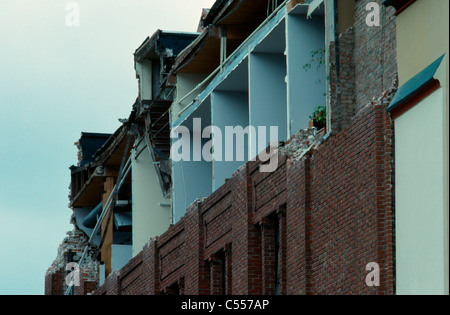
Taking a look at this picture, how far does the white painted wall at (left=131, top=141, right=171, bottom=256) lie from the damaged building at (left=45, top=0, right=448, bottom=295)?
0.05 metres

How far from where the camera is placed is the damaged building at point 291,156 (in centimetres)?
2116

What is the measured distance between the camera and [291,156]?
26.7 metres

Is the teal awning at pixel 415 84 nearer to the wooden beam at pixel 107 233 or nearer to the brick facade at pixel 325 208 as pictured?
the brick facade at pixel 325 208

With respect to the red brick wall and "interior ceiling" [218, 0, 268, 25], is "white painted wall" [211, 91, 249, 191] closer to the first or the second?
the red brick wall

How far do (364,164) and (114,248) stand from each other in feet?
75.7

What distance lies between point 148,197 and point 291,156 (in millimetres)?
15825

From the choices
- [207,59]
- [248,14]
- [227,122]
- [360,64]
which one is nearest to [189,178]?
[207,59]

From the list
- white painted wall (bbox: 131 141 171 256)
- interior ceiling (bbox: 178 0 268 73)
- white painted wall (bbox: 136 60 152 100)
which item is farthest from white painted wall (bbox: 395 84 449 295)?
white painted wall (bbox: 131 141 171 256)

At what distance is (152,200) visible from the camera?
1654 inches

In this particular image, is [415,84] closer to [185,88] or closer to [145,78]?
[185,88]

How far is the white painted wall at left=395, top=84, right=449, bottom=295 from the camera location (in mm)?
19922

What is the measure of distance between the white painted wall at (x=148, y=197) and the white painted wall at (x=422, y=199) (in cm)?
2075

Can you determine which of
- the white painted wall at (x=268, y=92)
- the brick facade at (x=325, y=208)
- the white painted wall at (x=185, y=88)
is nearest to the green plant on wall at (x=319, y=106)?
the brick facade at (x=325, y=208)
